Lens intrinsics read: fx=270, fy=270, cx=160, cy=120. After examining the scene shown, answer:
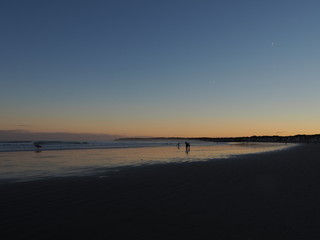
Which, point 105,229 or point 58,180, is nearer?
point 105,229

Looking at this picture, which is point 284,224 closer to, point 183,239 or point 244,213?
point 244,213

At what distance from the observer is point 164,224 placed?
7.16 metres

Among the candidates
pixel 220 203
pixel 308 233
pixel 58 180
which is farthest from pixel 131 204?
pixel 58 180

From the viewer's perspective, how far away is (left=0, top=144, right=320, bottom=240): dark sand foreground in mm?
6582

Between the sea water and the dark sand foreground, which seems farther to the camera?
the sea water

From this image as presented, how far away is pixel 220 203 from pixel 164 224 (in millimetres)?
2927

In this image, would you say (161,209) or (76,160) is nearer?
(161,209)

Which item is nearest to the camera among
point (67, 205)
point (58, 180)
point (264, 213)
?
point (264, 213)

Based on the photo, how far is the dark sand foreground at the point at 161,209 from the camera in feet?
21.6

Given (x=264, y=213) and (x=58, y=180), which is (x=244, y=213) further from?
(x=58, y=180)

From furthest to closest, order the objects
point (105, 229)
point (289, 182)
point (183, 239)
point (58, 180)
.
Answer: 1. point (58, 180)
2. point (289, 182)
3. point (105, 229)
4. point (183, 239)

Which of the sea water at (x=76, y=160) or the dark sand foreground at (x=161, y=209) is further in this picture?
the sea water at (x=76, y=160)

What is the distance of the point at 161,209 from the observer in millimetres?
8578

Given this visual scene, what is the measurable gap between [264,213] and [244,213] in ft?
1.91
